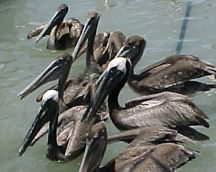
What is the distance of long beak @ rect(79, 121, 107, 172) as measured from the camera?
497 cm

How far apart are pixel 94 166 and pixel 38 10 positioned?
6.03 metres

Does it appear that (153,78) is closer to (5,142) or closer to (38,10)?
(5,142)

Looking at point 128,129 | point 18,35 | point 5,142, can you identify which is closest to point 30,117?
point 5,142

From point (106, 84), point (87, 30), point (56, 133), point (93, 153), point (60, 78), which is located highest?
point (87, 30)

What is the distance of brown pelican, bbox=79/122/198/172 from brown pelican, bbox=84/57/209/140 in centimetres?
59

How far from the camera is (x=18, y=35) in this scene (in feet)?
31.1

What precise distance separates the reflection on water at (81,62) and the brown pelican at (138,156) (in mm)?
622

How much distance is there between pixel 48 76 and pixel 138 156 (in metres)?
2.09

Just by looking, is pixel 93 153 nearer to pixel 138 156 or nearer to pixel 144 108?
pixel 138 156

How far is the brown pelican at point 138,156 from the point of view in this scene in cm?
482

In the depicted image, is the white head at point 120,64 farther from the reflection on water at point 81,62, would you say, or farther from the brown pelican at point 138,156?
the brown pelican at point 138,156

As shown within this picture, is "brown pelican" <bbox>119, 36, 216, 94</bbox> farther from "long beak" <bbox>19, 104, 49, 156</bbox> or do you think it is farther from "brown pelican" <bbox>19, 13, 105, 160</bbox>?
"long beak" <bbox>19, 104, 49, 156</bbox>

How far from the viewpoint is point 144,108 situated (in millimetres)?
5953

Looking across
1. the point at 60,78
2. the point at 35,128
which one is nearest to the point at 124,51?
the point at 60,78
